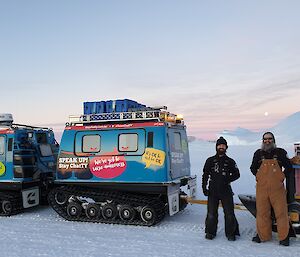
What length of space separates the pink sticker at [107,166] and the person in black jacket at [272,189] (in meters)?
3.22

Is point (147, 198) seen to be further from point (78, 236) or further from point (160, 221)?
point (78, 236)

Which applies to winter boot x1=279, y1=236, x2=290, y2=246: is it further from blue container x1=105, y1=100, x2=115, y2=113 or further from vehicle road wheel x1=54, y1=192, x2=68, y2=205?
vehicle road wheel x1=54, y1=192, x2=68, y2=205

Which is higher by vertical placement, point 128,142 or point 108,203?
point 128,142

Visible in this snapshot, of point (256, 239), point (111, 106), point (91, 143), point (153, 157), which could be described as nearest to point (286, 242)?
point (256, 239)

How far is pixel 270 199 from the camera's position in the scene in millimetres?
6531

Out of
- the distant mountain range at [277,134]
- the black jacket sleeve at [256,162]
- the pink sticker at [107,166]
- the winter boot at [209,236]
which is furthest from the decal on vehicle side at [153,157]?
the distant mountain range at [277,134]

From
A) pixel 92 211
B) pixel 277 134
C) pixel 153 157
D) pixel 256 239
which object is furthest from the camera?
pixel 277 134

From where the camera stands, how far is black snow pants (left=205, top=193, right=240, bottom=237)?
684cm

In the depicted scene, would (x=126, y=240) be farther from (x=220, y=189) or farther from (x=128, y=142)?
(x=128, y=142)

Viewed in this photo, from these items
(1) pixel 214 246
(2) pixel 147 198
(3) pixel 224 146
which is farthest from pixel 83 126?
(1) pixel 214 246

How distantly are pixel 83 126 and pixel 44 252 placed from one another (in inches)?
139

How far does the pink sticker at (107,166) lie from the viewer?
27.7ft

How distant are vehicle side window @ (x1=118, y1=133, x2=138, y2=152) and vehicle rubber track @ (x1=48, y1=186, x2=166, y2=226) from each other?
107 cm

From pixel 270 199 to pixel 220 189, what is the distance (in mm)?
947
